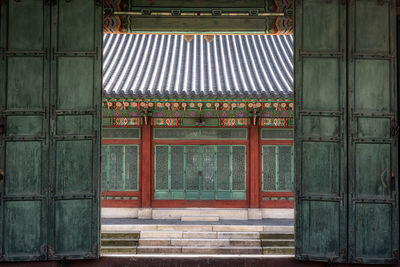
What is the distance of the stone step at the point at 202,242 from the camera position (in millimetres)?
7672

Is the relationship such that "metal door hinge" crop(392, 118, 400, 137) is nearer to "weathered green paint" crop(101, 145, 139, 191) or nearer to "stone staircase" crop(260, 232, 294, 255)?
"stone staircase" crop(260, 232, 294, 255)

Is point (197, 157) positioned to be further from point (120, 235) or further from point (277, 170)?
point (120, 235)

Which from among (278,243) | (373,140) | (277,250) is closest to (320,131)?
(373,140)

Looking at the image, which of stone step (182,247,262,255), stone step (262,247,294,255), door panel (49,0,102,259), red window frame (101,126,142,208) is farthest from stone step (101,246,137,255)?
door panel (49,0,102,259)

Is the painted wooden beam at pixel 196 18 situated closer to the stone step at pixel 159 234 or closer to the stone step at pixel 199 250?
the stone step at pixel 199 250

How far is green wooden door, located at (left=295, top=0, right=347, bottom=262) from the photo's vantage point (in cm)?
333

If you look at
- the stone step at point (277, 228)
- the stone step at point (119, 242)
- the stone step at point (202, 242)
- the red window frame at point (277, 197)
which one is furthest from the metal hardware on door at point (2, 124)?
the red window frame at point (277, 197)

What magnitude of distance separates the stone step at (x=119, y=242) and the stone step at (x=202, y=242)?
0.15 metres

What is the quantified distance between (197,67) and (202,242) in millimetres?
4935

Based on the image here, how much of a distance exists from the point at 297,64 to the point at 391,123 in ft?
3.29

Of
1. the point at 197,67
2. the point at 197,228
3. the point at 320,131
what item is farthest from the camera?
the point at 197,67

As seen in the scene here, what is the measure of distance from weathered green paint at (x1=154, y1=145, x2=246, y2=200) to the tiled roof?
1692 mm

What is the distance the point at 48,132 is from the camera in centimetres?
335

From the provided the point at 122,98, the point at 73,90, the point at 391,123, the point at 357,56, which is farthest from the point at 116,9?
the point at 122,98
